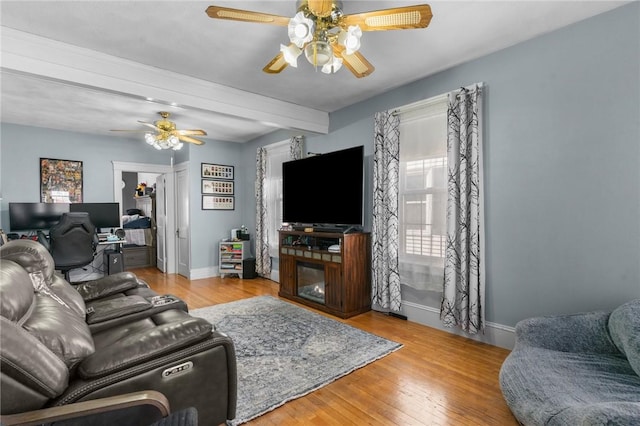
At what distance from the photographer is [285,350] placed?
2732 millimetres

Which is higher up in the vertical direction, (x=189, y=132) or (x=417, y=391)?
(x=189, y=132)

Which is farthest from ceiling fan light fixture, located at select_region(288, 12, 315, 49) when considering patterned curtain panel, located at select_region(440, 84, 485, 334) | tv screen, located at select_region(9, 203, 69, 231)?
tv screen, located at select_region(9, 203, 69, 231)

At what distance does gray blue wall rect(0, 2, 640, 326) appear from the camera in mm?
2203

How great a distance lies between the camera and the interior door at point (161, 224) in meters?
6.34

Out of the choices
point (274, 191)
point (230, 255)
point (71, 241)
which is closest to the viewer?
point (71, 241)

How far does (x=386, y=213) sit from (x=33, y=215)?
5.26 m

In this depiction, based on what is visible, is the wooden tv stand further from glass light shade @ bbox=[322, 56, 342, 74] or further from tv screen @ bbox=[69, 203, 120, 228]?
tv screen @ bbox=[69, 203, 120, 228]

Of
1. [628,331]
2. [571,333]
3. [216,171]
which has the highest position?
[216,171]

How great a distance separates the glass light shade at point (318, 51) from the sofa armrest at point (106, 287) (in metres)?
2.34

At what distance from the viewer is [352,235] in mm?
3666

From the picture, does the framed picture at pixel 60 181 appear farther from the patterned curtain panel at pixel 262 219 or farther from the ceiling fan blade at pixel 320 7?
the ceiling fan blade at pixel 320 7

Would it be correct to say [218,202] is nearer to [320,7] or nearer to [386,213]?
[386,213]

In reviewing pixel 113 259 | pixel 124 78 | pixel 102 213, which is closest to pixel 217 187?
pixel 102 213

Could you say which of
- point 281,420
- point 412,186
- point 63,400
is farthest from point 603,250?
point 63,400
